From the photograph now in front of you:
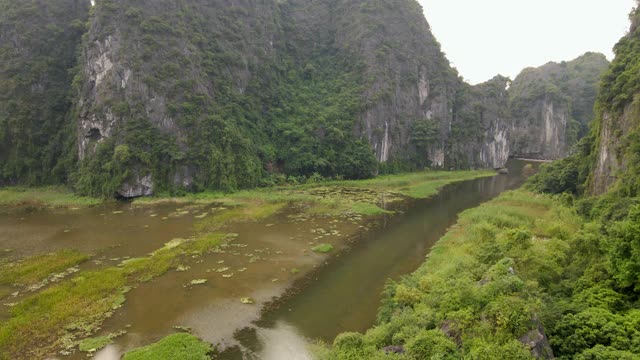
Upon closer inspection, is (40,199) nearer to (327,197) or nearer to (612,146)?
(327,197)

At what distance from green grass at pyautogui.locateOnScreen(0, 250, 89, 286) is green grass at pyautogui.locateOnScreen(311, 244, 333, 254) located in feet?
48.4

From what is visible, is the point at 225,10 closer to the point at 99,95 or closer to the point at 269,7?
the point at 269,7

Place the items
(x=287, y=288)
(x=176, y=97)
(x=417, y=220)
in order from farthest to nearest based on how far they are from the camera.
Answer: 1. (x=176, y=97)
2. (x=417, y=220)
3. (x=287, y=288)

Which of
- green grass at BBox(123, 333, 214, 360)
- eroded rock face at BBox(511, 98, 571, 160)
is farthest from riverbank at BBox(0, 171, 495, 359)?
eroded rock face at BBox(511, 98, 571, 160)

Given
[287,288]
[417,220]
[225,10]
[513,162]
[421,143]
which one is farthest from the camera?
[513,162]

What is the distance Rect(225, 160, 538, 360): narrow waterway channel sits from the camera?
16500mm

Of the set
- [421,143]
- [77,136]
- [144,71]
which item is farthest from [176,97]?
[421,143]

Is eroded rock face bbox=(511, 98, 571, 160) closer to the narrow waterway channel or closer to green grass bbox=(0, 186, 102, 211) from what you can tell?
the narrow waterway channel

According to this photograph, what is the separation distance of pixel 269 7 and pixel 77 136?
41604 millimetres

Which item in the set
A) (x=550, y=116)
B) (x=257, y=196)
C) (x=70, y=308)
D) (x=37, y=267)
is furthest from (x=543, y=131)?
(x=70, y=308)

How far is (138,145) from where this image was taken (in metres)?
46.7

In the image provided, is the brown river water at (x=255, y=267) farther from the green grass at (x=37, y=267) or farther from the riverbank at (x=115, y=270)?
the green grass at (x=37, y=267)

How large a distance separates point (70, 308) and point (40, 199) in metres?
30.9

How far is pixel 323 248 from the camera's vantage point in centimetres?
2759
